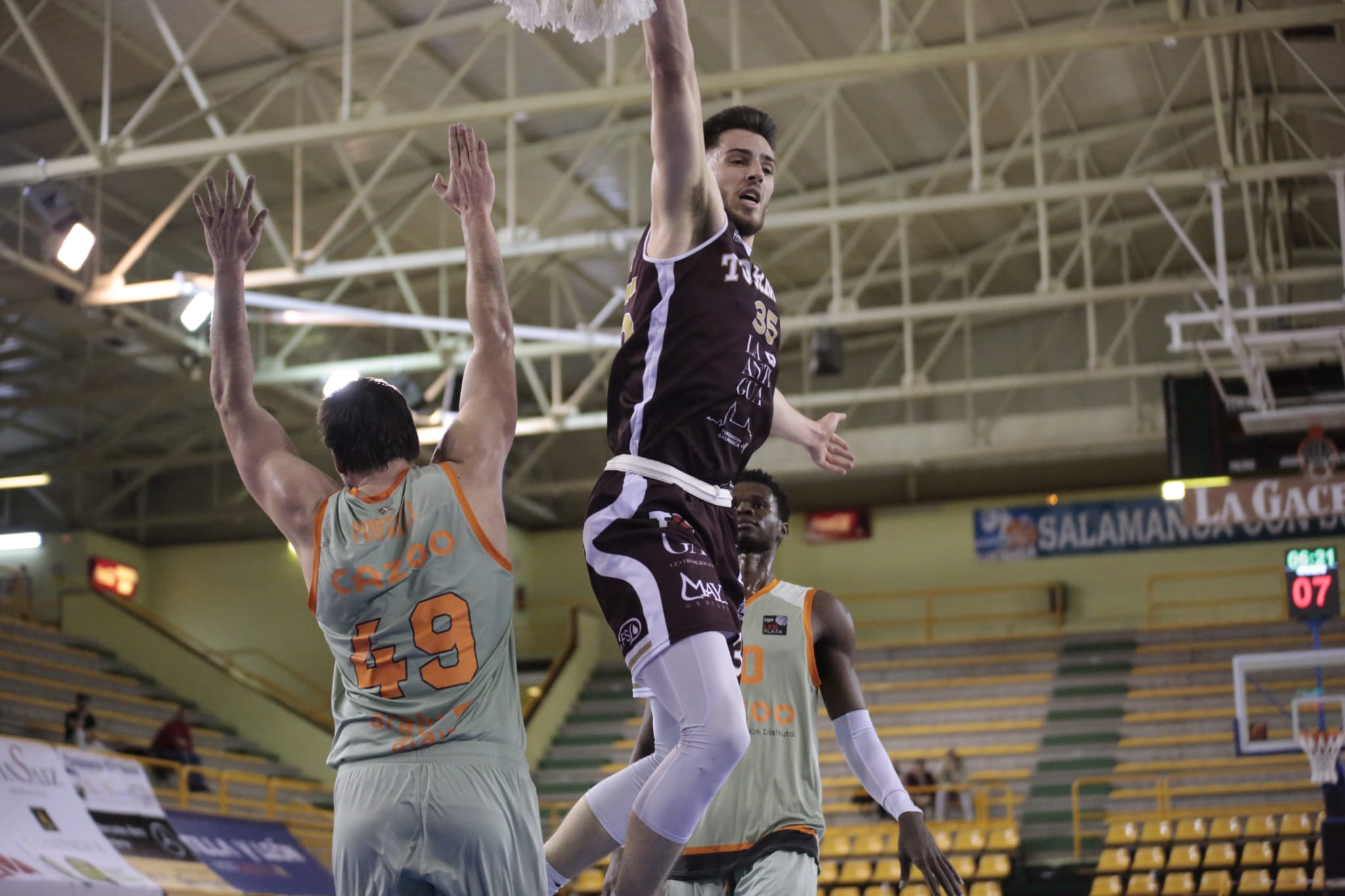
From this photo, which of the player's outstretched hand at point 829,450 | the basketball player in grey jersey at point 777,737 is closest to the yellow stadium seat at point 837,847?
the basketball player in grey jersey at point 777,737

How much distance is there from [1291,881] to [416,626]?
14.1m

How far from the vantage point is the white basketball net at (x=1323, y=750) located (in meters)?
13.4

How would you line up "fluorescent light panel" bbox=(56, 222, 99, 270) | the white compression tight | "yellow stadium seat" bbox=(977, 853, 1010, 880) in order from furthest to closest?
1. "yellow stadium seat" bbox=(977, 853, 1010, 880)
2. "fluorescent light panel" bbox=(56, 222, 99, 270)
3. the white compression tight

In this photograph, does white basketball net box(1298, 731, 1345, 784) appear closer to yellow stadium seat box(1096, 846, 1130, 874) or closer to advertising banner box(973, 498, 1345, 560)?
yellow stadium seat box(1096, 846, 1130, 874)

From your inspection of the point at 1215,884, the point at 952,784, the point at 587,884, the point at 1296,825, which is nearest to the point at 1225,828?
the point at 1296,825

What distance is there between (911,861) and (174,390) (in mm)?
18269

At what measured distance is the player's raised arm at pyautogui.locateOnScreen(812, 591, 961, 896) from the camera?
4359 mm

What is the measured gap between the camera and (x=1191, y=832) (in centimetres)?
1666

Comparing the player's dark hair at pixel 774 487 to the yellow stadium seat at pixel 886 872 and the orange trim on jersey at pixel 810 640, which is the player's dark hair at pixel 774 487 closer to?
the orange trim on jersey at pixel 810 640

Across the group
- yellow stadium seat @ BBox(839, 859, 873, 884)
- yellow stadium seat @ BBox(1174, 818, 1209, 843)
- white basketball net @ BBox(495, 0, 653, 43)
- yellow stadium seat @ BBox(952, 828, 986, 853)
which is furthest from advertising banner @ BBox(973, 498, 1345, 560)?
white basketball net @ BBox(495, 0, 653, 43)

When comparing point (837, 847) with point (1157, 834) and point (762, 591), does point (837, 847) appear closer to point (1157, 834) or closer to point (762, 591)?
point (1157, 834)

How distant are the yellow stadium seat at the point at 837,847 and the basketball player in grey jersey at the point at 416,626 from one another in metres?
14.7

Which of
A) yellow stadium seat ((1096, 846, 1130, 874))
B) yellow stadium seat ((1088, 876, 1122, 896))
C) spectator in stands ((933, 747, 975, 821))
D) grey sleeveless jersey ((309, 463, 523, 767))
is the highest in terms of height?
grey sleeveless jersey ((309, 463, 523, 767))

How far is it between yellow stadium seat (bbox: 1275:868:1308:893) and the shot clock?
2.78 meters
